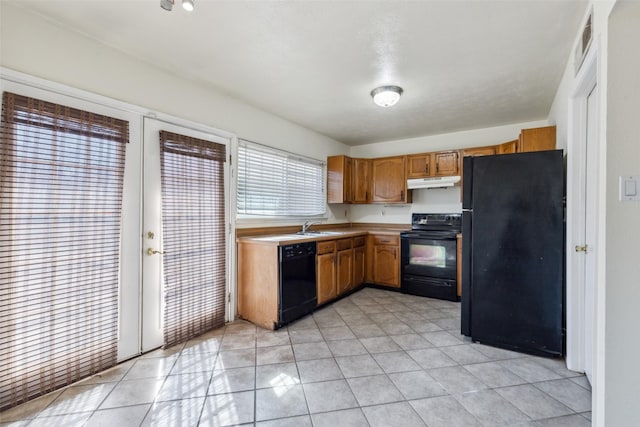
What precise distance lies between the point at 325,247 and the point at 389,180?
6.12 feet

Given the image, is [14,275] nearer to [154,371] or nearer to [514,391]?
[154,371]

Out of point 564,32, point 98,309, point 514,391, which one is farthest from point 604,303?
point 98,309

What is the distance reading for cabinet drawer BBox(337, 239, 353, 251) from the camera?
3855 mm

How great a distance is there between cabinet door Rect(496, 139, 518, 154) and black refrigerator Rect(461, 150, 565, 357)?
1.41 metres

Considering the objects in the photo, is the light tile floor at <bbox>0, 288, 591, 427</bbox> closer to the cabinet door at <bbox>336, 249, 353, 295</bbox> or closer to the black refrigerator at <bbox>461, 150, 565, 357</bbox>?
the black refrigerator at <bbox>461, 150, 565, 357</bbox>

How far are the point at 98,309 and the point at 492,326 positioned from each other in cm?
327

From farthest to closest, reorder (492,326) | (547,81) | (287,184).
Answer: (287,184) → (547,81) → (492,326)

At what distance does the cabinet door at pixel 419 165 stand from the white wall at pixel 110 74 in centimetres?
232

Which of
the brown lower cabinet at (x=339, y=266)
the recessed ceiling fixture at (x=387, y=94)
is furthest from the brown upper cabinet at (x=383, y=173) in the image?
the recessed ceiling fixture at (x=387, y=94)

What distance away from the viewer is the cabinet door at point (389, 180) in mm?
4613

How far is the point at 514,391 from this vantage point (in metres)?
1.92

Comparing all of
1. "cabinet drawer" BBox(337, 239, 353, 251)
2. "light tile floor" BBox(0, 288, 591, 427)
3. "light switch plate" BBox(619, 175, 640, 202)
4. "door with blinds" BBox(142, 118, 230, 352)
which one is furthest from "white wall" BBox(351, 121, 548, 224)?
"light switch plate" BBox(619, 175, 640, 202)

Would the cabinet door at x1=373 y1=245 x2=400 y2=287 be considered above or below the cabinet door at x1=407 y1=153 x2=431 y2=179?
below

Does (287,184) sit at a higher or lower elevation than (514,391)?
higher
